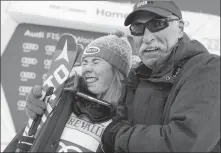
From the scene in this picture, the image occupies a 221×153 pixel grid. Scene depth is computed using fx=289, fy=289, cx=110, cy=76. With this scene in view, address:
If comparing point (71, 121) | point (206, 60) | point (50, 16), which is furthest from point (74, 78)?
point (50, 16)

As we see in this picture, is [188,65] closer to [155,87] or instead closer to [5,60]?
[155,87]

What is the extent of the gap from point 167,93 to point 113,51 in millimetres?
671

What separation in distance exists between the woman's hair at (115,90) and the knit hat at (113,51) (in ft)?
0.12

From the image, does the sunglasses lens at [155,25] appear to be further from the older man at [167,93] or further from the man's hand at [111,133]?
the man's hand at [111,133]

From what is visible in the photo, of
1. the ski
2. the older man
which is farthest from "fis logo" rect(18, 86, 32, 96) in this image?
the older man

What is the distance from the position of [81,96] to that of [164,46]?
57 cm

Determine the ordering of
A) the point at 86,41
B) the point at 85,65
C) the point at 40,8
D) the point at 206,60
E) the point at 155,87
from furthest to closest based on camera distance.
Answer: the point at 86,41
the point at 40,8
the point at 85,65
the point at 155,87
the point at 206,60

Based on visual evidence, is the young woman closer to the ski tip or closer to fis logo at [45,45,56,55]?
the ski tip

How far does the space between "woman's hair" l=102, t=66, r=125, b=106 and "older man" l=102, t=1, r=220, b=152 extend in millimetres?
144

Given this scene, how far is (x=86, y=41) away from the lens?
11.4 ft

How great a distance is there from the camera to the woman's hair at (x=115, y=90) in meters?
1.67

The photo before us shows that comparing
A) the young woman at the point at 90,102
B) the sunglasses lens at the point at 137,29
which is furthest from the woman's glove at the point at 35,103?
the sunglasses lens at the point at 137,29

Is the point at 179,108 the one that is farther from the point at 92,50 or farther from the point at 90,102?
the point at 92,50

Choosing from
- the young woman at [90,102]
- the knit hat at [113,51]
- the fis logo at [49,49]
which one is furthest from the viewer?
the fis logo at [49,49]
